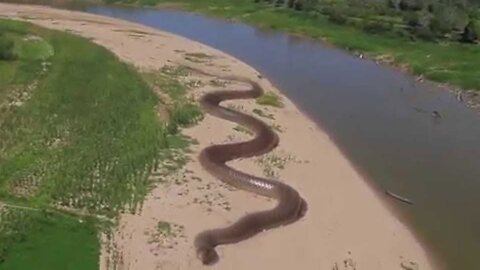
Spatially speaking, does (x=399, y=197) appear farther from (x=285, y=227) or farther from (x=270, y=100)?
(x=270, y=100)

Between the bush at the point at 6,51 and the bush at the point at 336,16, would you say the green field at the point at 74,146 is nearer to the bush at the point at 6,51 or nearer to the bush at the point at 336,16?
the bush at the point at 6,51

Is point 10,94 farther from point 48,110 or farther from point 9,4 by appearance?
point 9,4

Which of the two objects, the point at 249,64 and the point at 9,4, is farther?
the point at 9,4

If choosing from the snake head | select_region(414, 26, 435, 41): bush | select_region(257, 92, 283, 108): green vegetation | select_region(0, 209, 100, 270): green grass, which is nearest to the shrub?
select_region(414, 26, 435, 41): bush

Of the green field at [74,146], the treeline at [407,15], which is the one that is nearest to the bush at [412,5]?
the treeline at [407,15]

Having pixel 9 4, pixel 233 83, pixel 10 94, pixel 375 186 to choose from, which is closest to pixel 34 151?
pixel 10 94

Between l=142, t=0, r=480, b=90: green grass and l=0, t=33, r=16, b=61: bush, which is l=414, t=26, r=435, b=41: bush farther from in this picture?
l=0, t=33, r=16, b=61: bush

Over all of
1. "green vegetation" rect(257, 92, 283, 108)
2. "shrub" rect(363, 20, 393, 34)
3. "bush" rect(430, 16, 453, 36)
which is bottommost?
"green vegetation" rect(257, 92, 283, 108)
